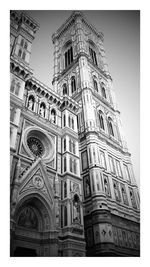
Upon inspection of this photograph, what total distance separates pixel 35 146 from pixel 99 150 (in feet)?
26.4

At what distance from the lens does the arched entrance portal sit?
1253 centimetres

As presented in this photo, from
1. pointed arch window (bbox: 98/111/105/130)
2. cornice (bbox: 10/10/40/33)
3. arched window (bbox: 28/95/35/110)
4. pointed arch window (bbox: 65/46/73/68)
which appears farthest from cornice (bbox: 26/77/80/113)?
pointed arch window (bbox: 65/46/73/68)

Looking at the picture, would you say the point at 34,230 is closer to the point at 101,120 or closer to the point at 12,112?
the point at 12,112

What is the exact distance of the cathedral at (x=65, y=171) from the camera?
1339 centimetres

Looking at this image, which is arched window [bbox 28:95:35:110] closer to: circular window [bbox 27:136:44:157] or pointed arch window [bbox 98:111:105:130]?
circular window [bbox 27:136:44:157]

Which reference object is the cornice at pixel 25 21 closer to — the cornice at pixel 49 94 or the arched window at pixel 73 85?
the cornice at pixel 49 94

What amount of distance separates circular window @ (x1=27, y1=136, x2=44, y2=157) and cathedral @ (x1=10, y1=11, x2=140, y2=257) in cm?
2

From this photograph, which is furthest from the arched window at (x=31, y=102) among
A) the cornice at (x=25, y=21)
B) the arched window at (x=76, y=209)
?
the cornice at (x=25, y=21)

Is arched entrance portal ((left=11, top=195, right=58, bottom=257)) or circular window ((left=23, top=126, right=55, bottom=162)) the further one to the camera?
circular window ((left=23, top=126, right=55, bottom=162))

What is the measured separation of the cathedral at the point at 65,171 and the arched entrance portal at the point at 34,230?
2.1 inches

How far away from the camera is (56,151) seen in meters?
18.1
